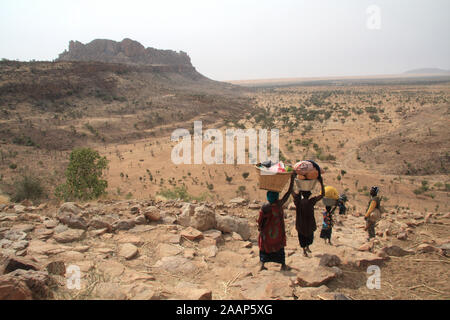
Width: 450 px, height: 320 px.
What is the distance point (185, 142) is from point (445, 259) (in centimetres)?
2122

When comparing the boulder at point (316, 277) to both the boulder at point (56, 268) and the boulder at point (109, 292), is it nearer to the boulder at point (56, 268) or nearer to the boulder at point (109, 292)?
the boulder at point (109, 292)

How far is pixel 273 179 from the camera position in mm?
3855

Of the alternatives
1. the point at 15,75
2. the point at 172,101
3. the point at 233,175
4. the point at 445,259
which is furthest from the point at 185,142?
the point at 15,75

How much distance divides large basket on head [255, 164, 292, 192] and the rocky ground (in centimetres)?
120

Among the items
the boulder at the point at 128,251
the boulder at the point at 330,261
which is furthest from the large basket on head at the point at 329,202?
the boulder at the point at 128,251

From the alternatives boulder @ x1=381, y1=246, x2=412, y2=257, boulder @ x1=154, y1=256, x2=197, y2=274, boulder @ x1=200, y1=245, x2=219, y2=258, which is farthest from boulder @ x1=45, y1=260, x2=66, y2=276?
boulder @ x1=381, y1=246, x2=412, y2=257

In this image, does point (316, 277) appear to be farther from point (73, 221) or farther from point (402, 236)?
point (73, 221)

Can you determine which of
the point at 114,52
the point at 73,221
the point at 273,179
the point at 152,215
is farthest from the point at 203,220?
the point at 114,52

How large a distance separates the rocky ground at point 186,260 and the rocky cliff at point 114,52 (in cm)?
8139

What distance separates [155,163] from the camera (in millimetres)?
18875

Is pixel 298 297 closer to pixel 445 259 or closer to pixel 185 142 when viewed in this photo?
pixel 445 259

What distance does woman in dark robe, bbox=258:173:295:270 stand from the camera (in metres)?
4.16

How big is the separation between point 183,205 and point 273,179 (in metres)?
4.30

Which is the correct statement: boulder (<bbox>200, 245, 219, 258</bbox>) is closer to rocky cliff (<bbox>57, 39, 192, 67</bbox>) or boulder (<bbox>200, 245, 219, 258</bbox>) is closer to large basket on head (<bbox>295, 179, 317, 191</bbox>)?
large basket on head (<bbox>295, 179, 317, 191</bbox>)
